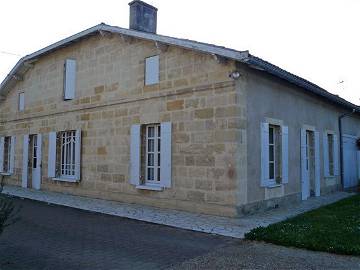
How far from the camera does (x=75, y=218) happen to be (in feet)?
26.7

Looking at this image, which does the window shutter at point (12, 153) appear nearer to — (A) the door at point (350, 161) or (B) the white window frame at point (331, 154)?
(B) the white window frame at point (331, 154)

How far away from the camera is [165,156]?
9.16 m

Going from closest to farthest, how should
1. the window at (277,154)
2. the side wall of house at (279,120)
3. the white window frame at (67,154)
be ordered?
the side wall of house at (279,120)
the window at (277,154)
the white window frame at (67,154)

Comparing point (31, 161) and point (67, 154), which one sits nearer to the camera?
point (67, 154)

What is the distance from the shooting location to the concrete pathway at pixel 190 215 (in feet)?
23.1

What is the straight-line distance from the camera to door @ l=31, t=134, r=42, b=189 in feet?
44.2

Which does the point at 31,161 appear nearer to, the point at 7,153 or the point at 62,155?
the point at 62,155

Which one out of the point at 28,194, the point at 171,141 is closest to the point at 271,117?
the point at 171,141

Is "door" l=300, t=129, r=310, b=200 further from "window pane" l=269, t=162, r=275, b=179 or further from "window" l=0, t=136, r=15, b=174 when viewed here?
"window" l=0, t=136, r=15, b=174

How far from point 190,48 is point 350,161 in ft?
31.4

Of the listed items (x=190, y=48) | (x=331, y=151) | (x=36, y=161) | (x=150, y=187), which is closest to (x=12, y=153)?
(x=36, y=161)

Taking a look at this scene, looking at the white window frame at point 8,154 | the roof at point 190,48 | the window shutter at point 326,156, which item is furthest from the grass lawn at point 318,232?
the white window frame at point 8,154

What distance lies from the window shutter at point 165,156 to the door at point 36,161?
6.26 m

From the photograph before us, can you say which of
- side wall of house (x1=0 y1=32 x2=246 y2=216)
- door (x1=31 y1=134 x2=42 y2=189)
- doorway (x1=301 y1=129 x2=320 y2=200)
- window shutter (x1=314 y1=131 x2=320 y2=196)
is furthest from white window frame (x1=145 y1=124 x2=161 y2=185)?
door (x1=31 y1=134 x2=42 y2=189)
